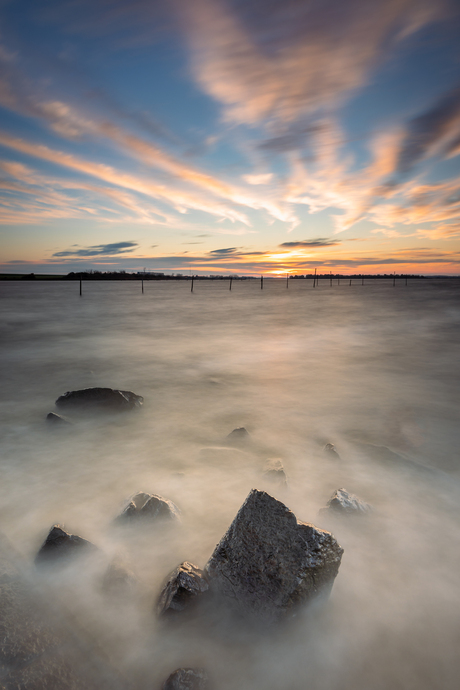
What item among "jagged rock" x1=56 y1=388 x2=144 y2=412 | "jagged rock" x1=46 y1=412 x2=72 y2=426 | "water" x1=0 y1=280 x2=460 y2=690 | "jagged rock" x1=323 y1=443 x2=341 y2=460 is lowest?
"water" x1=0 y1=280 x2=460 y2=690

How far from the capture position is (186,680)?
2252mm

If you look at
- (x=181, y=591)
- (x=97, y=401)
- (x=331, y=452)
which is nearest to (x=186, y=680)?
(x=181, y=591)

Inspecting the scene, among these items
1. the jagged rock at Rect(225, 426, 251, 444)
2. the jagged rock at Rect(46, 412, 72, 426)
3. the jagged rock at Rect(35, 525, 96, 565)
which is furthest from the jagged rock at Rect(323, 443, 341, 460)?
the jagged rock at Rect(46, 412, 72, 426)

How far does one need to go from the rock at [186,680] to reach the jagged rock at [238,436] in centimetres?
348

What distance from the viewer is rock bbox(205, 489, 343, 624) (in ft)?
8.46

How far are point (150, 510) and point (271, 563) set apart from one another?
1553mm

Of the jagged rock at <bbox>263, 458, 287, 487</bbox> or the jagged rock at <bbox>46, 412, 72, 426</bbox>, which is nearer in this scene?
the jagged rock at <bbox>263, 458, 287, 487</bbox>

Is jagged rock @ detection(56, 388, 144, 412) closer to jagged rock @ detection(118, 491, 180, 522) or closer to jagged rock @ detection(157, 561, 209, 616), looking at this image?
jagged rock @ detection(118, 491, 180, 522)

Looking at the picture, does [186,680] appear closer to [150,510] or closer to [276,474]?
[150,510]

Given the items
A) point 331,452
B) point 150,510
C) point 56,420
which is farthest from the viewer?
point 56,420

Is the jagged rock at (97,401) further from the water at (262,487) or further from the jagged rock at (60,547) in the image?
the jagged rock at (60,547)

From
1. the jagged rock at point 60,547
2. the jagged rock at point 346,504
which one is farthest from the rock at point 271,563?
the jagged rock at point 60,547

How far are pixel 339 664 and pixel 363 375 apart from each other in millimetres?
8348

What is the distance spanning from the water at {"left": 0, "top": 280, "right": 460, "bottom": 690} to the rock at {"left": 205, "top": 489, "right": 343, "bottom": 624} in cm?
20
